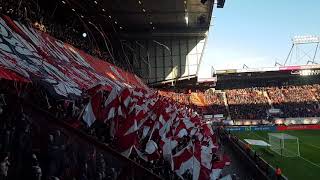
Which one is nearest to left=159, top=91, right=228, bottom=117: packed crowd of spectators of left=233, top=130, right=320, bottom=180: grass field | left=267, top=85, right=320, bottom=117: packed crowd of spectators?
left=267, top=85, right=320, bottom=117: packed crowd of spectators

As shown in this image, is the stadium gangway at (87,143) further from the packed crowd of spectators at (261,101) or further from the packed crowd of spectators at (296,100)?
the packed crowd of spectators at (296,100)

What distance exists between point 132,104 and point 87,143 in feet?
17.4

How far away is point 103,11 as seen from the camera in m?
44.2

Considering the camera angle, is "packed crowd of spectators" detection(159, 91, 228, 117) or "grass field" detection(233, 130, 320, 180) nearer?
"grass field" detection(233, 130, 320, 180)

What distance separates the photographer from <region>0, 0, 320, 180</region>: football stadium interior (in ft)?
35.0

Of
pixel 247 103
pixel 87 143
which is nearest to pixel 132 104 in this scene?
pixel 87 143

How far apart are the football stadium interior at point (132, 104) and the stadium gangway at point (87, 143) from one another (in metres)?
0.02

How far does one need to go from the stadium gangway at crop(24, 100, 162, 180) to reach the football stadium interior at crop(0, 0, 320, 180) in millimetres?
24

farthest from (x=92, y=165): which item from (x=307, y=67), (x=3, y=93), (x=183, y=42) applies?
(x=307, y=67)

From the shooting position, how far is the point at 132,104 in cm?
1612

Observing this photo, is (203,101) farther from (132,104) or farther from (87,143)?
(87,143)

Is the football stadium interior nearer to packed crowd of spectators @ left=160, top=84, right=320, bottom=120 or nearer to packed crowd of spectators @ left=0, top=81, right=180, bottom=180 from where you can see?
packed crowd of spectators @ left=0, top=81, right=180, bottom=180

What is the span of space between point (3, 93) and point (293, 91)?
65534 millimetres

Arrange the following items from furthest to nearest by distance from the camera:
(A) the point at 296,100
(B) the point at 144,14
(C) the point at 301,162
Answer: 1. (A) the point at 296,100
2. (B) the point at 144,14
3. (C) the point at 301,162
